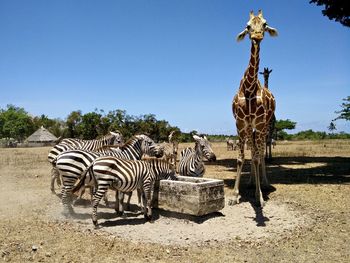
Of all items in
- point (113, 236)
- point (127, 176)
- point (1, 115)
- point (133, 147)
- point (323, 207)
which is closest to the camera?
point (113, 236)

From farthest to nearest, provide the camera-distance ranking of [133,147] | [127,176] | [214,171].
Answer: [214,171]
[133,147]
[127,176]

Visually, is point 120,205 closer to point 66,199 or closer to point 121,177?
point 66,199

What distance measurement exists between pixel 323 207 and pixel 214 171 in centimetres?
801

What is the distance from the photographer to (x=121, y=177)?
8055 mm

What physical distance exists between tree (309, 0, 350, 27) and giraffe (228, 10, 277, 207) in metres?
9.83

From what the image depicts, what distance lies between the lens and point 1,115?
90688 mm

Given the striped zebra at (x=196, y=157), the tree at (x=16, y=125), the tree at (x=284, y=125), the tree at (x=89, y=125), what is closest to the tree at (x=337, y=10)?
the striped zebra at (x=196, y=157)

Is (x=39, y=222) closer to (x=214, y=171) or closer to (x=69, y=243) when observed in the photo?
(x=69, y=243)

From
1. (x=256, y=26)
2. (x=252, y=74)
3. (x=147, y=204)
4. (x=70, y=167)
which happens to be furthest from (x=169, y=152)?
(x=256, y=26)

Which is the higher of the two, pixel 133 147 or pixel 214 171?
pixel 133 147

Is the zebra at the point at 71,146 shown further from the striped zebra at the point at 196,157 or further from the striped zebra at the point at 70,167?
the striped zebra at the point at 196,157

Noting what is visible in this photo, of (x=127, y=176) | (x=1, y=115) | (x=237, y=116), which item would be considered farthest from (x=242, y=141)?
(x=1, y=115)

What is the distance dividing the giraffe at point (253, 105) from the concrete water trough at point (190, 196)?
1.28m

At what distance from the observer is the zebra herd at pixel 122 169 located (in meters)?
8.02
